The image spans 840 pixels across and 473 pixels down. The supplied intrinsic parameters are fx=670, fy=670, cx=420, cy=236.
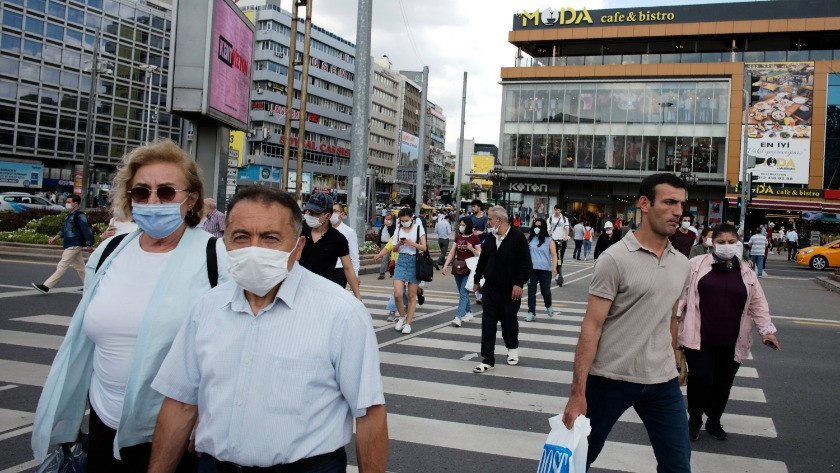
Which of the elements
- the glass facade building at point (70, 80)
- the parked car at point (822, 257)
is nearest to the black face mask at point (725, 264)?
the parked car at point (822, 257)

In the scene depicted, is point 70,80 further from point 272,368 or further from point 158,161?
point 272,368

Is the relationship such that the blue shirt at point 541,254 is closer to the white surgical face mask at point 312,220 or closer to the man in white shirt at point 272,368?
the white surgical face mask at point 312,220

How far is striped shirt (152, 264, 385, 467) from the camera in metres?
2.09

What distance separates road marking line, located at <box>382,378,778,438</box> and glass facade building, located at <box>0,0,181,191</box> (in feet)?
208

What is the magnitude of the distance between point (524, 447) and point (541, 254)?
7745 mm

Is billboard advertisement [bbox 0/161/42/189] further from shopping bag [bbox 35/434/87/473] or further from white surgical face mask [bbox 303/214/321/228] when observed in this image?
shopping bag [bbox 35/434/87/473]

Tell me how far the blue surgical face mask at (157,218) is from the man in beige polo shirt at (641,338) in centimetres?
213

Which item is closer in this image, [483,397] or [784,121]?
[483,397]

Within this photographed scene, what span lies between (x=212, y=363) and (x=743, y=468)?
4328 mm

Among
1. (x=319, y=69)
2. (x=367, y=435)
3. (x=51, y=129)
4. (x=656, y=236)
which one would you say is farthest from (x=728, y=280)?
(x=319, y=69)

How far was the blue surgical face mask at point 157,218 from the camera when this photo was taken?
9.32 feet

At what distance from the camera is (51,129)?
67.7m

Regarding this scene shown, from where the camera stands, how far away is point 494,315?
26.2ft

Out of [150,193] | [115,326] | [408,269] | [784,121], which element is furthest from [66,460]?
[784,121]
